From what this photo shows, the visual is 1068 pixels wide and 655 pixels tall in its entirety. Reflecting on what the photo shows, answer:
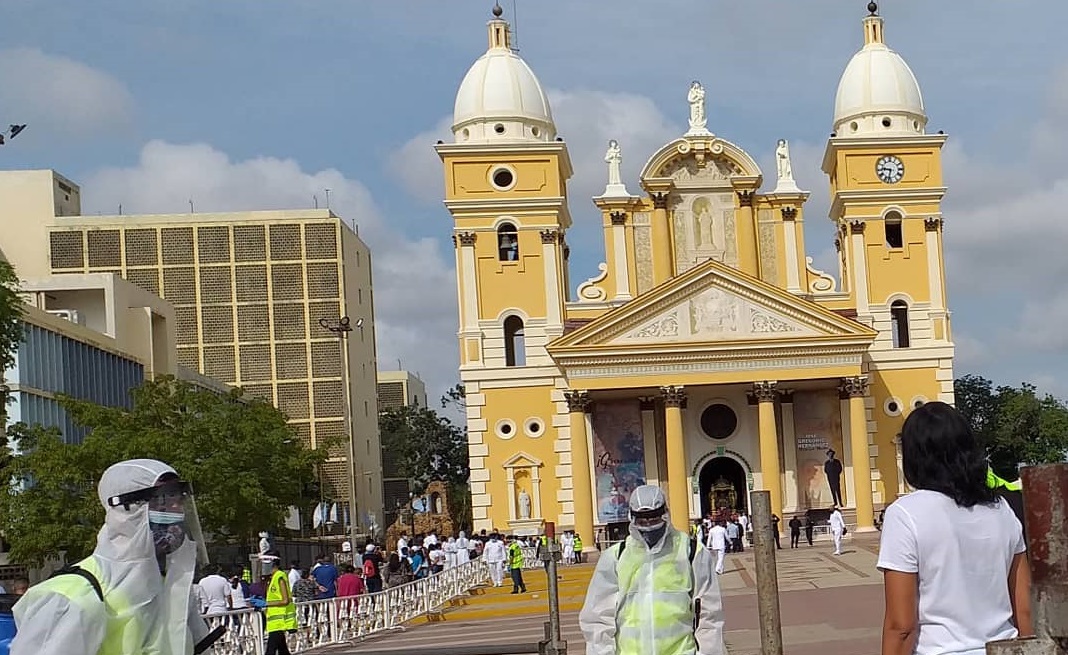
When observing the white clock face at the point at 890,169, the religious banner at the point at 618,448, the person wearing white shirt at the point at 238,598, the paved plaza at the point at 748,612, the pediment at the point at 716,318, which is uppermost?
the white clock face at the point at 890,169

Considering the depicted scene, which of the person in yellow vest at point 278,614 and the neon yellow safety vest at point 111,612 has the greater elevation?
the neon yellow safety vest at point 111,612

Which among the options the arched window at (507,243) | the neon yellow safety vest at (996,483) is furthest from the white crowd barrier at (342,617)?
the arched window at (507,243)

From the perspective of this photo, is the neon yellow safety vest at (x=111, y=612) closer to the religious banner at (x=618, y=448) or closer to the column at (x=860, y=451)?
the column at (x=860, y=451)

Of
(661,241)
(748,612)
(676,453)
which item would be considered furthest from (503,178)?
(748,612)

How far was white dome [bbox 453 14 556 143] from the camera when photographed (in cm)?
5181

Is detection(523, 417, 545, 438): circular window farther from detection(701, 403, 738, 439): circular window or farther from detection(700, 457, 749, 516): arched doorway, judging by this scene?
detection(700, 457, 749, 516): arched doorway

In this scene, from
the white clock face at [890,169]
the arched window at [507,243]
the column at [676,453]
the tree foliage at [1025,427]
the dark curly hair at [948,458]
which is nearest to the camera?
the dark curly hair at [948,458]

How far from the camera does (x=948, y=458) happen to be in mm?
5156

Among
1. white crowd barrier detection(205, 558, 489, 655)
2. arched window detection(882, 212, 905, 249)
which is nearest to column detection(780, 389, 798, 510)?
arched window detection(882, 212, 905, 249)

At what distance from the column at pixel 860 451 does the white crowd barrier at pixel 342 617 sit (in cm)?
1755

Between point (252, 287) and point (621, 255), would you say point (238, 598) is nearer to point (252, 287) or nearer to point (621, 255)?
point (621, 255)

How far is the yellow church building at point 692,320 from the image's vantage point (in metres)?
47.7

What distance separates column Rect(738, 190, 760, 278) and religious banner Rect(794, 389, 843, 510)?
424cm

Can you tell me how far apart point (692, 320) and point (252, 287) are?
155 feet
